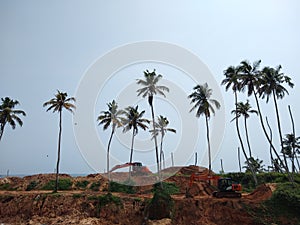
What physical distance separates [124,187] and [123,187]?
0.15 metres

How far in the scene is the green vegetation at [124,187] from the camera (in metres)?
37.2

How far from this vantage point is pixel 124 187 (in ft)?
125

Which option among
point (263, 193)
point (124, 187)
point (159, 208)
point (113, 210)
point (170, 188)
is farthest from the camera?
point (124, 187)

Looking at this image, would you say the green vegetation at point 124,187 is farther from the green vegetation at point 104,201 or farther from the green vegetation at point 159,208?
the green vegetation at point 159,208

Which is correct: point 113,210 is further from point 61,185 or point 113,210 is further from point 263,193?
point 263,193

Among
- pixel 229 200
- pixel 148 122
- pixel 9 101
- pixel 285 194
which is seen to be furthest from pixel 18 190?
pixel 285 194

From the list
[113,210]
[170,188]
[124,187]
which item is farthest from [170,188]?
[113,210]

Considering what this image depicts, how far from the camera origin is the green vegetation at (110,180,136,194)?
3716 centimetres

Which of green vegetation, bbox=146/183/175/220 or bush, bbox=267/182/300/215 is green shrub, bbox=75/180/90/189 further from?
bush, bbox=267/182/300/215

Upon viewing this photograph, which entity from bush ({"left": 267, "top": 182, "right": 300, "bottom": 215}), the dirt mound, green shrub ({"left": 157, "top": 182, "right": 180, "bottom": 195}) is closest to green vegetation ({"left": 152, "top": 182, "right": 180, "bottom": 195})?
green shrub ({"left": 157, "top": 182, "right": 180, "bottom": 195})

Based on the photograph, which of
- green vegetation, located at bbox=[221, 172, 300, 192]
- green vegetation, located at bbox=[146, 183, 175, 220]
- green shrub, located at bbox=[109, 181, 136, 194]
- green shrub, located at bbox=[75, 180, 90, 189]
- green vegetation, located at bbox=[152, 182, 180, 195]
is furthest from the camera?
green vegetation, located at bbox=[221, 172, 300, 192]

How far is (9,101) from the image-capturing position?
41.6 m

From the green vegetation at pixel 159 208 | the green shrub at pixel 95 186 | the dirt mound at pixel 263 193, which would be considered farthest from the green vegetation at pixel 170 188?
the dirt mound at pixel 263 193

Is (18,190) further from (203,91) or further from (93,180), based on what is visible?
(203,91)
